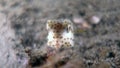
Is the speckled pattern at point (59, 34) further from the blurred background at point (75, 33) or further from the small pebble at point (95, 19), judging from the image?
the small pebble at point (95, 19)

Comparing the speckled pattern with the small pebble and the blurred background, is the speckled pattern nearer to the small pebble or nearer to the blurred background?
the blurred background

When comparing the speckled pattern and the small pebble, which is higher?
the small pebble

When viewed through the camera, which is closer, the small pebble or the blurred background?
the blurred background

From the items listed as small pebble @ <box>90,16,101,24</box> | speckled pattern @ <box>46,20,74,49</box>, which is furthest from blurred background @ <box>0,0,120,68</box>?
speckled pattern @ <box>46,20,74,49</box>

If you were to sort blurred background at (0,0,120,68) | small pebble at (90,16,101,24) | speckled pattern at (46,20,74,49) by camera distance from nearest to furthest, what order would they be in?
blurred background at (0,0,120,68) → speckled pattern at (46,20,74,49) → small pebble at (90,16,101,24)

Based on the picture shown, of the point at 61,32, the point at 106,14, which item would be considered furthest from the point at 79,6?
the point at 61,32

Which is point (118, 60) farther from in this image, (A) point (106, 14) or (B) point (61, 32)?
(A) point (106, 14)

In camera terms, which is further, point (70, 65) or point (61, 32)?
Answer: point (61, 32)

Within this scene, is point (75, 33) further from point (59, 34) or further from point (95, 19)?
point (59, 34)

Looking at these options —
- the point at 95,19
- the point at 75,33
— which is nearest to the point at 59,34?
the point at 75,33
